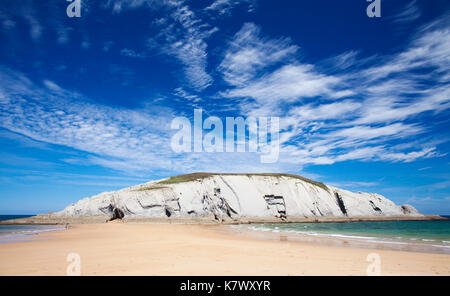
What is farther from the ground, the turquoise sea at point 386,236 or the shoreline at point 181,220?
the turquoise sea at point 386,236

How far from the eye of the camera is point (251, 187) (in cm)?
5156

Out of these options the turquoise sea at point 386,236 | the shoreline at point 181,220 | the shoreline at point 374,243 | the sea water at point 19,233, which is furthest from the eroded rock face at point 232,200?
the shoreline at point 374,243

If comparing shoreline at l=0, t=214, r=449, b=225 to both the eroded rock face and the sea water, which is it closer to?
the eroded rock face

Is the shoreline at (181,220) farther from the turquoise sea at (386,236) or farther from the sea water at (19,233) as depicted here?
the turquoise sea at (386,236)

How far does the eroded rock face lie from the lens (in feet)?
146

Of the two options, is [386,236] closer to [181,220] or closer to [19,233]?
[181,220]

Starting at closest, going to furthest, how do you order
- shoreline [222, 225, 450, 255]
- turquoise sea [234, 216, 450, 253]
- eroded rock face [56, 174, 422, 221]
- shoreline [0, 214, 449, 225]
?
shoreline [222, 225, 450, 255] < turquoise sea [234, 216, 450, 253] < shoreline [0, 214, 449, 225] < eroded rock face [56, 174, 422, 221]

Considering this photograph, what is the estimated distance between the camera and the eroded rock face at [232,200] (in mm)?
44625

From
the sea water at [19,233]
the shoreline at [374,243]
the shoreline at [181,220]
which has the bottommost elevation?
the shoreline at [181,220]

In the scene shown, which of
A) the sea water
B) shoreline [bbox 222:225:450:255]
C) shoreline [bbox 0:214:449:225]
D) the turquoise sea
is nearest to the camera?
shoreline [bbox 222:225:450:255]

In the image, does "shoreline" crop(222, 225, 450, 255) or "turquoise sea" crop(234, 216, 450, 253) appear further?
"turquoise sea" crop(234, 216, 450, 253)

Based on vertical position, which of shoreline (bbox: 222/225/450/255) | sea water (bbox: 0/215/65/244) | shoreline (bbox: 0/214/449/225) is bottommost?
→ shoreline (bbox: 0/214/449/225)

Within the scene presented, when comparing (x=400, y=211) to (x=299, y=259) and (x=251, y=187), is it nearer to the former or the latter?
(x=251, y=187)

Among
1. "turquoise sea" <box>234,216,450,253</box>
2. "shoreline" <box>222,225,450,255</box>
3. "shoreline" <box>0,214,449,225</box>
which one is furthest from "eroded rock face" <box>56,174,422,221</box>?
"shoreline" <box>222,225,450,255</box>
